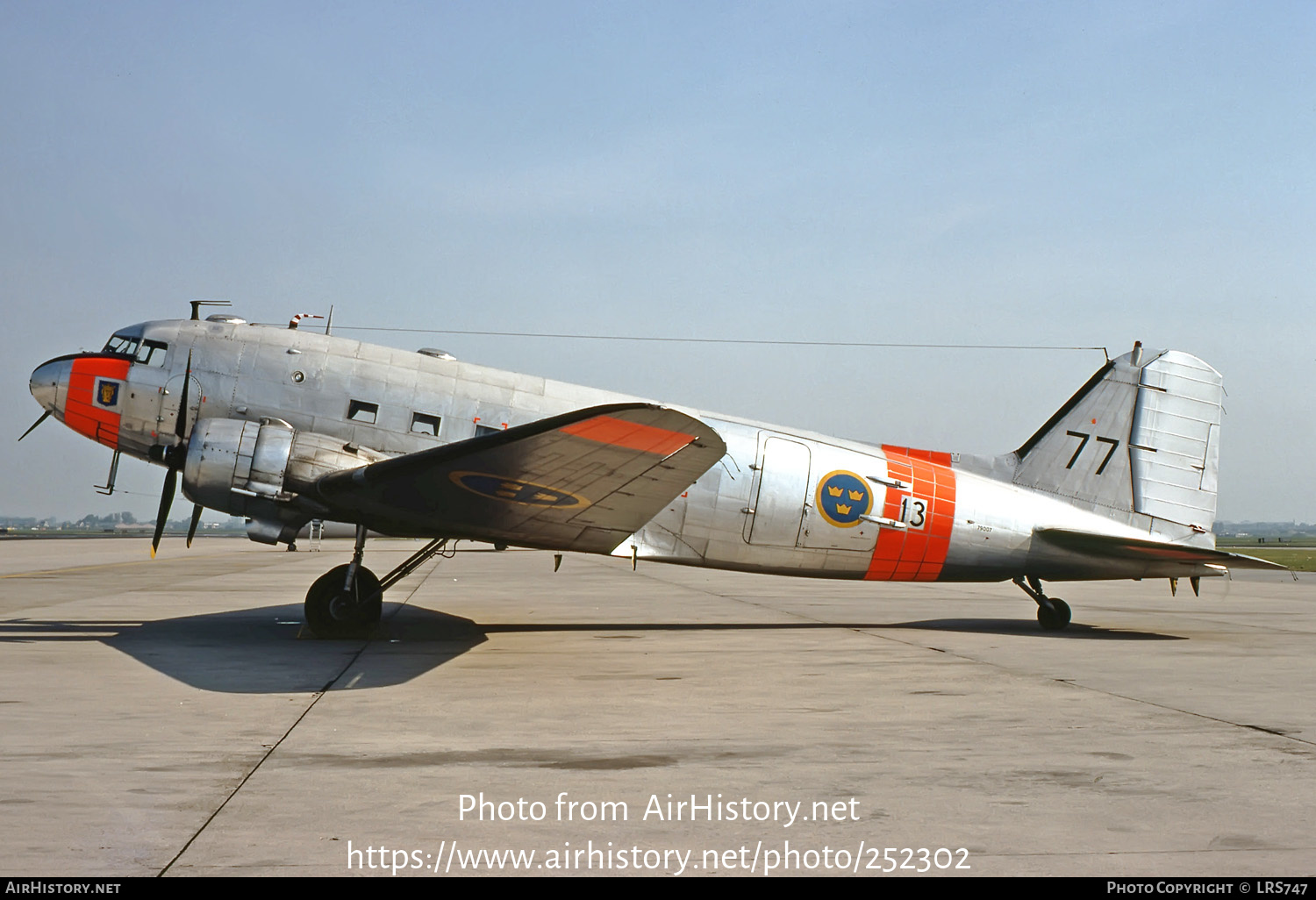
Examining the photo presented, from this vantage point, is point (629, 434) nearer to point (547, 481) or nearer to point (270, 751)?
point (547, 481)

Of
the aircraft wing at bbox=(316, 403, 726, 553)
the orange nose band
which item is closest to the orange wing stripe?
the aircraft wing at bbox=(316, 403, 726, 553)

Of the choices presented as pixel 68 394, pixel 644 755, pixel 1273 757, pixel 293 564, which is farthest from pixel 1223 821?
pixel 293 564

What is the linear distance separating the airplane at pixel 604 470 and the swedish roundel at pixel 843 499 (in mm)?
30

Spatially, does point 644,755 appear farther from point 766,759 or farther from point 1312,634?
point 1312,634

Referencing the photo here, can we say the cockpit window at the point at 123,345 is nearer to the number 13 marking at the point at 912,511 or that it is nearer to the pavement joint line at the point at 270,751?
the pavement joint line at the point at 270,751

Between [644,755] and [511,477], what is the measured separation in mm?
5511

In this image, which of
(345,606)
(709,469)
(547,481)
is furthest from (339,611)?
(709,469)

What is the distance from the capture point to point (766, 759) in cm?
721

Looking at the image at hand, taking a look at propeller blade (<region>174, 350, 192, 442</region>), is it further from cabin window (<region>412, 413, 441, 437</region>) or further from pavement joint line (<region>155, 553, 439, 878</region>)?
pavement joint line (<region>155, 553, 439, 878</region>)

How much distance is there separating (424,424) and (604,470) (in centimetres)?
394

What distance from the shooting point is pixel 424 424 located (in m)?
14.8

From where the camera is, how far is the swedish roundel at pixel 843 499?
1571cm

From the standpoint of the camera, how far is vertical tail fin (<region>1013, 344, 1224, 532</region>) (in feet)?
55.2

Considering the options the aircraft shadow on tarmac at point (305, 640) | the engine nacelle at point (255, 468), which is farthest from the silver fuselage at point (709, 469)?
the aircraft shadow on tarmac at point (305, 640)
